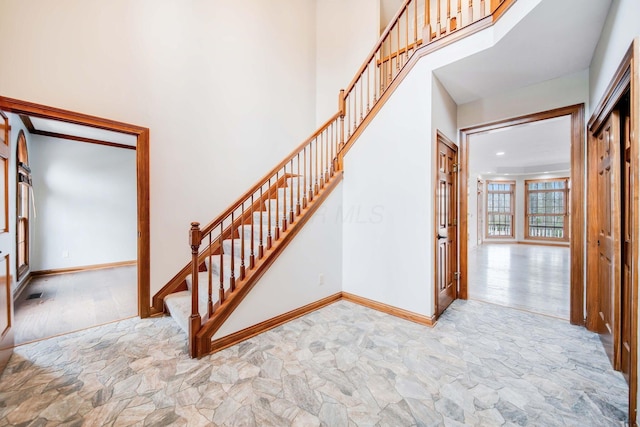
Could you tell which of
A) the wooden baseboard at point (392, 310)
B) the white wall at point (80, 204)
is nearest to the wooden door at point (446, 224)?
the wooden baseboard at point (392, 310)

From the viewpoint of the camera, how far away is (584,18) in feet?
6.09

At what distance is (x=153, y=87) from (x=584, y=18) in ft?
12.8

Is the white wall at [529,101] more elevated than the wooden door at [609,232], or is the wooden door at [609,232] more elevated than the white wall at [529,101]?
the white wall at [529,101]

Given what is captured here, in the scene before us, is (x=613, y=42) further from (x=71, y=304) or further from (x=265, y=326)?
(x=71, y=304)

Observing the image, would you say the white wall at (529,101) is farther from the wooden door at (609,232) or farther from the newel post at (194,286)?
the newel post at (194,286)

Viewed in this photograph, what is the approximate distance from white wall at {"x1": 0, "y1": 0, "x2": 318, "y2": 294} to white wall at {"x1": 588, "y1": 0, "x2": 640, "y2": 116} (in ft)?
11.8

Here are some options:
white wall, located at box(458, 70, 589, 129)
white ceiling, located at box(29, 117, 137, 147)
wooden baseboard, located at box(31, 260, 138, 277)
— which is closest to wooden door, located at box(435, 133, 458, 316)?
white wall, located at box(458, 70, 589, 129)

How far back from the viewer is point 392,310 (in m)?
2.86

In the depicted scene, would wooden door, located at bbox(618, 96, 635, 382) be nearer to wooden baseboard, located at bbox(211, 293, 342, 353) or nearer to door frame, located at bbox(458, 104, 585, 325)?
door frame, located at bbox(458, 104, 585, 325)

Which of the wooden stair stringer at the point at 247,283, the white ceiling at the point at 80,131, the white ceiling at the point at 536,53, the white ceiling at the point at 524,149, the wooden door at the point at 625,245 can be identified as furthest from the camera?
the white ceiling at the point at 524,149

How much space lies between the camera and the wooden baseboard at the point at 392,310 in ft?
8.54

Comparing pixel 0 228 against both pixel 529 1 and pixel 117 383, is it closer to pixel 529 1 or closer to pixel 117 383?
pixel 117 383

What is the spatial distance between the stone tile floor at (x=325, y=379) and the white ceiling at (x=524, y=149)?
264 cm

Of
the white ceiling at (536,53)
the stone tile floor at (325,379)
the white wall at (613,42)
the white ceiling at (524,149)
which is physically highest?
the white ceiling at (524,149)
